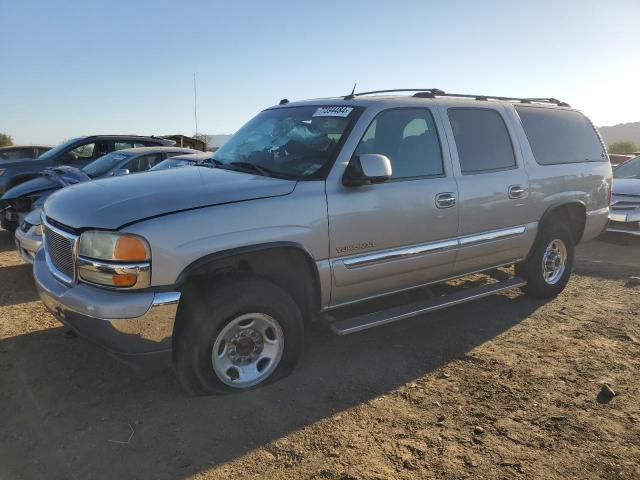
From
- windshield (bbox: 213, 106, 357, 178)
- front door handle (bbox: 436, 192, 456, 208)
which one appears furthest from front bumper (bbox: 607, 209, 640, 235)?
windshield (bbox: 213, 106, 357, 178)

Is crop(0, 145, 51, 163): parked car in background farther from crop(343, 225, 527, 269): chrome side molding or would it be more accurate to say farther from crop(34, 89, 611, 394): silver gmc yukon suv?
crop(343, 225, 527, 269): chrome side molding

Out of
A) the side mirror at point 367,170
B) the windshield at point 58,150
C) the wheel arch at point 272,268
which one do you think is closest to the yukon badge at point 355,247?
the wheel arch at point 272,268

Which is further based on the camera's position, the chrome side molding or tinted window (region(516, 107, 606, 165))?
tinted window (region(516, 107, 606, 165))

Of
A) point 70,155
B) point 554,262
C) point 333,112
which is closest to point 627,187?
point 554,262

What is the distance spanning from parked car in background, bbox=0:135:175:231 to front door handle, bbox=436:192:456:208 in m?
7.84

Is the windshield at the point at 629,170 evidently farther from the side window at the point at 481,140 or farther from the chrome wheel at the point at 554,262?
the side window at the point at 481,140

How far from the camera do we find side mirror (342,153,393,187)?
352cm

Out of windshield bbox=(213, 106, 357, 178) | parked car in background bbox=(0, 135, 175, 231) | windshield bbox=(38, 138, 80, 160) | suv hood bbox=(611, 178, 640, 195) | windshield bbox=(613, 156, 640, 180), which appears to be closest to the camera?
windshield bbox=(213, 106, 357, 178)

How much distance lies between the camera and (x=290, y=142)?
4055 mm

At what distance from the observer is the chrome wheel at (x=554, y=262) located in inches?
217

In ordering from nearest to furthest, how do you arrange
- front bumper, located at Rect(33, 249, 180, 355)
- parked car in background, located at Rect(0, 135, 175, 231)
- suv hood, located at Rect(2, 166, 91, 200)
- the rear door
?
front bumper, located at Rect(33, 249, 180, 355) → the rear door → suv hood, located at Rect(2, 166, 91, 200) → parked car in background, located at Rect(0, 135, 175, 231)

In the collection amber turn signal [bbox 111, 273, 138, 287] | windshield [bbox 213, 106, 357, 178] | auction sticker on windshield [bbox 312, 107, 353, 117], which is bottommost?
amber turn signal [bbox 111, 273, 138, 287]

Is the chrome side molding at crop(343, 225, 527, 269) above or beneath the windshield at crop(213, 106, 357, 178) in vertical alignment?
beneath

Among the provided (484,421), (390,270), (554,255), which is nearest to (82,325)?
(390,270)
